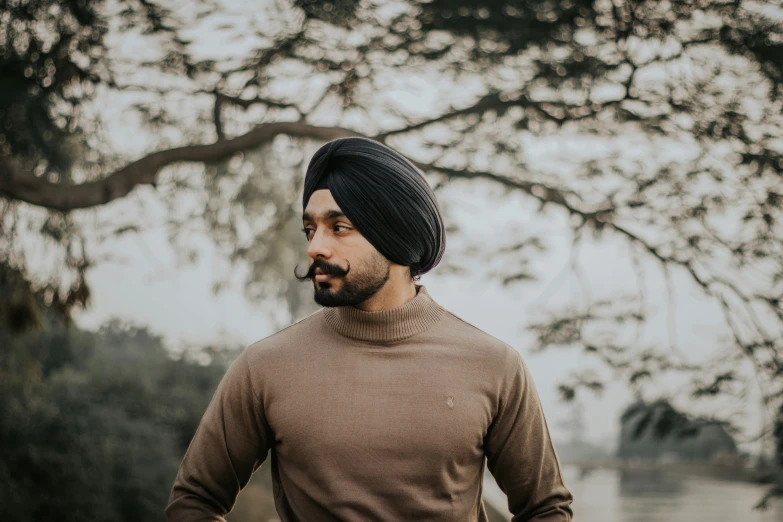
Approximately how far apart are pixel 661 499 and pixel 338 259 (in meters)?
16.2

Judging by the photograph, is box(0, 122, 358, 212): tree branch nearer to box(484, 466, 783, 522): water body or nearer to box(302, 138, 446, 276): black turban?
box(302, 138, 446, 276): black turban

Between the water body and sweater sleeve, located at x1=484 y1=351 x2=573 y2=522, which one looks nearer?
sweater sleeve, located at x1=484 y1=351 x2=573 y2=522

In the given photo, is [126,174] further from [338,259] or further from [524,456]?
[524,456]

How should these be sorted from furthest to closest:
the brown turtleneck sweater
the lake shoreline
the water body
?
the water body < the lake shoreline < the brown turtleneck sweater

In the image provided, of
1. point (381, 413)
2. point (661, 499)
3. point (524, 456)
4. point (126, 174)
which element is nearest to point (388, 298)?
point (381, 413)

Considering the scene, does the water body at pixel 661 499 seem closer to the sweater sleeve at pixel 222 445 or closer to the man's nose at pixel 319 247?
the sweater sleeve at pixel 222 445

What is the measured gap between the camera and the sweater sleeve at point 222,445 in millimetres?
1969

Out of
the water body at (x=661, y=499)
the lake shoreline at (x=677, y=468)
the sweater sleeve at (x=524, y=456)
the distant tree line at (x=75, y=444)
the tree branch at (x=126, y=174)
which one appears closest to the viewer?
the sweater sleeve at (x=524, y=456)

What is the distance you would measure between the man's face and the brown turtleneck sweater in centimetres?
11

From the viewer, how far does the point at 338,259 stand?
77.1 inches

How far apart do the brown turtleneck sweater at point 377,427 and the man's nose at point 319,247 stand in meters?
0.21

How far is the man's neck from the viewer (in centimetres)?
206

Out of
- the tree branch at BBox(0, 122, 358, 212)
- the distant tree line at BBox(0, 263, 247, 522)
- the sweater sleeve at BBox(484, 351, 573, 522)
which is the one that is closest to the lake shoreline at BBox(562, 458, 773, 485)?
the tree branch at BBox(0, 122, 358, 212)

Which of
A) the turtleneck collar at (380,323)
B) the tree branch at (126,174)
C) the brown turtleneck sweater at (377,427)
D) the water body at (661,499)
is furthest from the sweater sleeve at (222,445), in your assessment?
the water body at (661,499)
